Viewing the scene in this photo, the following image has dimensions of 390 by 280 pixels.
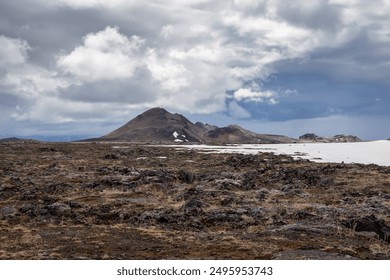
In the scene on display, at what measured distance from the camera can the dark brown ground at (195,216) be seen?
54.9 ft

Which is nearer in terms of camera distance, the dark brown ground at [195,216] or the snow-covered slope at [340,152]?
the dark brown ground at [195,216]

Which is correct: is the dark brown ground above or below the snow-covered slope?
below

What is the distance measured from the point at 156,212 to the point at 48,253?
9188 millimetres

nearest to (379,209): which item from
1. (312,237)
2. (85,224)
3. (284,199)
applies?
(284,199)

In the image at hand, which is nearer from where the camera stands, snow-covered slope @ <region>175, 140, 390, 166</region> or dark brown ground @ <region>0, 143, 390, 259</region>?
dark brown ground @ <region>0, 143, 390, 259</region>

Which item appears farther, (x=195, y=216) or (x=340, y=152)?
(x=340, y=152)

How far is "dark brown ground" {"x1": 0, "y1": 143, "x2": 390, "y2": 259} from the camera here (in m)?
16.7

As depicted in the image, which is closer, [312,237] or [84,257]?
[84,257]

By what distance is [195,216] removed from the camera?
23.7m

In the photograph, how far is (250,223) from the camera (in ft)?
72.0

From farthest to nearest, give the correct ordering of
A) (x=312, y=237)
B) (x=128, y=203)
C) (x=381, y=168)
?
(x=381, y=168) → (x=128, y=203) → (x=312, y=237)

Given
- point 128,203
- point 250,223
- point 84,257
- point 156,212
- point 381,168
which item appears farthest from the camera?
point 381,168

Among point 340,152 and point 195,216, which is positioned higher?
point 340,152
